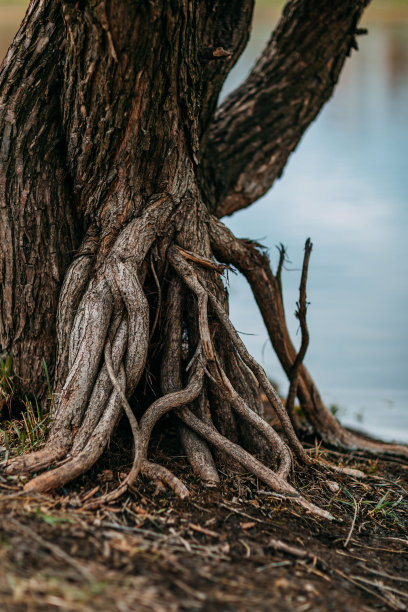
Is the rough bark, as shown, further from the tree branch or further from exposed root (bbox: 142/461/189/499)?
the tree branch

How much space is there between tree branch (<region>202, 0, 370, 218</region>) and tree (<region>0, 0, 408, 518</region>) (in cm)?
96

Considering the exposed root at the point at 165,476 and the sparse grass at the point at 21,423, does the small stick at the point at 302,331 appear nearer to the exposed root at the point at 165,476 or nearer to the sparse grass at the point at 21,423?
the exposed root at the point at 165,476

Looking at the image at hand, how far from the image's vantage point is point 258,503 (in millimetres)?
2336

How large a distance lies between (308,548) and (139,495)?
67 cm

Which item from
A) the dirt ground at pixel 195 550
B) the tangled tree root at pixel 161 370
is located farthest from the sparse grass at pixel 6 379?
the dirt ground at pixel 195 550

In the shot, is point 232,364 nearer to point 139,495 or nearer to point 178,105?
point 139,495

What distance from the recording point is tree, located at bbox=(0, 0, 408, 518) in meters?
2.39

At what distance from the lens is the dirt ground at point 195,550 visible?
1.53 metres

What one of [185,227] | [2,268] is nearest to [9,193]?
[2,268]

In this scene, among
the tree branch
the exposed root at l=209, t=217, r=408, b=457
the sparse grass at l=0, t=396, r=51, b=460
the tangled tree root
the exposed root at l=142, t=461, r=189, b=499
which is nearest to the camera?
the exposed root at l=142, t=461, r=189, b=499

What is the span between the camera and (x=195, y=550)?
186cm

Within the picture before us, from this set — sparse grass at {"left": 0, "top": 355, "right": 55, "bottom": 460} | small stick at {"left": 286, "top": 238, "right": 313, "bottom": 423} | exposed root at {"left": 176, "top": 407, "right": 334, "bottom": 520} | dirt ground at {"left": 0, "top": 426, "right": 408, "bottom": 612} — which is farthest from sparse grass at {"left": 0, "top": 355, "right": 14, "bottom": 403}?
small stick at {"left": 286, "top": 238, "right": 313, "bottom": 423}

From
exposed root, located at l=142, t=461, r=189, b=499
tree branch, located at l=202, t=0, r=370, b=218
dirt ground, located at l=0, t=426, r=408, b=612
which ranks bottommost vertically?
dirt ground, located at l=0, t=426, r=408, b=612

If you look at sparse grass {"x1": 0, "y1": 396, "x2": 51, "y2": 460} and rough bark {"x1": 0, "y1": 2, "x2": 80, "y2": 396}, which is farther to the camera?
rough bark {"x1": 0, "y1": 2, "x2": 80, "y2": 396}
